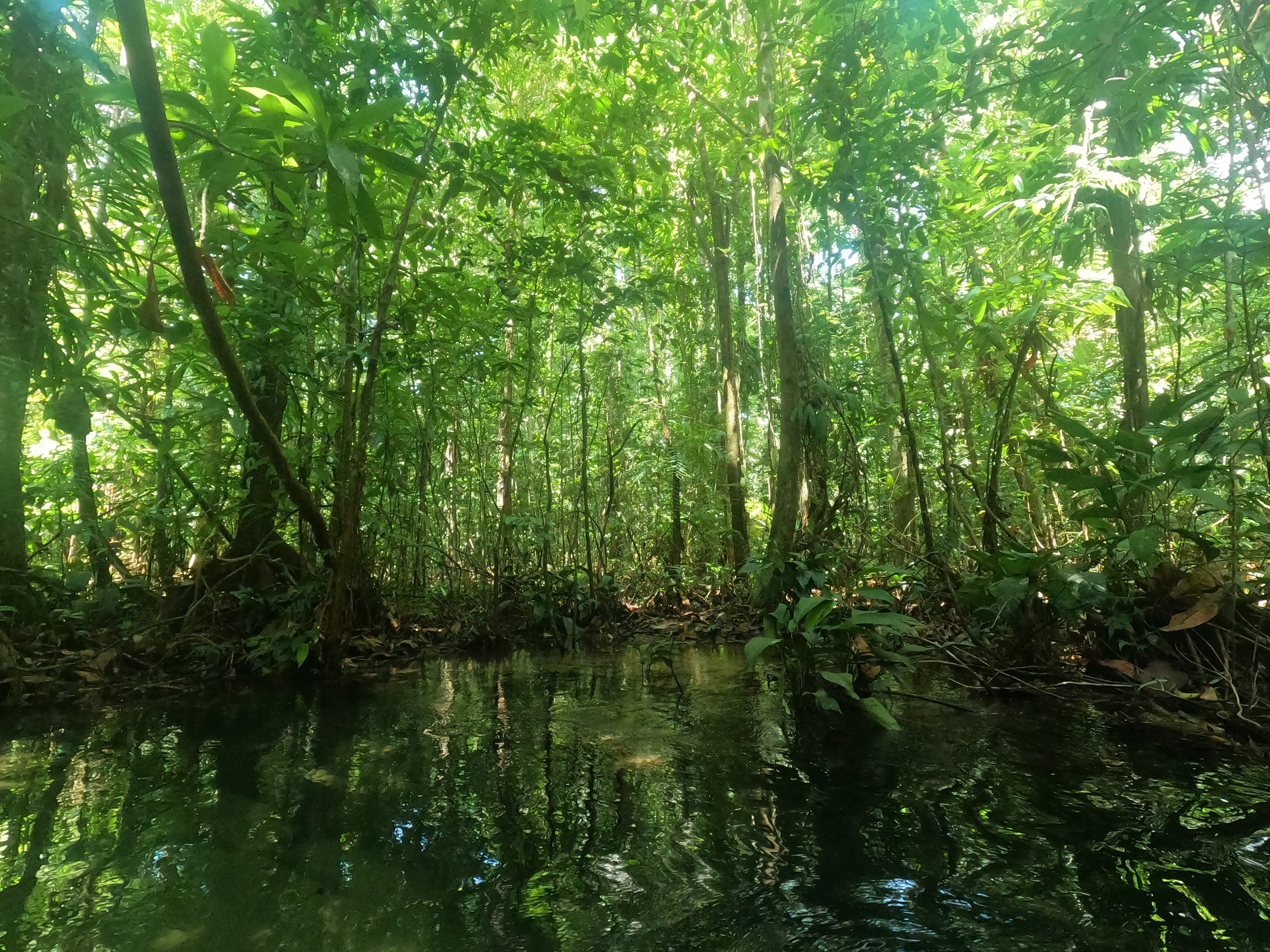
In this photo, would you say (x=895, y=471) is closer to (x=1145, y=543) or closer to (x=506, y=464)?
(x=506, y=464)

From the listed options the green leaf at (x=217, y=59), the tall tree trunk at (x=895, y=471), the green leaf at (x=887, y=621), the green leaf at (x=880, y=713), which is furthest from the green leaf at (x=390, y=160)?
the tall tree trunk at (x=895, y=471)

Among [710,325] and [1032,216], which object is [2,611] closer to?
[1032,216]

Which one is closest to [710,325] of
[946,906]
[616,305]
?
[616,305]

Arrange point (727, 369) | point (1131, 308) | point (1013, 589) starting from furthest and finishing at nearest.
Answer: point (727, 369) < point (1131, 308) < point (1013, 589)

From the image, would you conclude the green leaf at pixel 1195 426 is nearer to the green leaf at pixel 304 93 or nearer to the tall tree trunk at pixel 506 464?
the green leaf at pixel 304 93

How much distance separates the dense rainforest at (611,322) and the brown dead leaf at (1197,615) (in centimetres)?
2

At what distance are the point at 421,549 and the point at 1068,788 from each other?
4.73m

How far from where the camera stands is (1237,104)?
2717 mm

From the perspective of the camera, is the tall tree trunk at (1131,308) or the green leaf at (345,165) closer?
the green leaf at (345,165)

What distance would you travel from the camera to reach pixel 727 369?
7.16m

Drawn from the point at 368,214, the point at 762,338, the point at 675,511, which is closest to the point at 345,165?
the point at 368,214

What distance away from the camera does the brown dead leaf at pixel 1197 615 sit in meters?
2.33

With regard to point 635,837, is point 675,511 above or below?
above

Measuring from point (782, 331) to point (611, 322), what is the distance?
177cm
